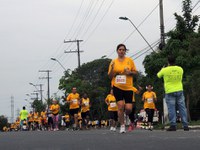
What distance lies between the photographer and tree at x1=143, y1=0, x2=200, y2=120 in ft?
106

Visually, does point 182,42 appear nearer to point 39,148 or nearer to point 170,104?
point 170,104

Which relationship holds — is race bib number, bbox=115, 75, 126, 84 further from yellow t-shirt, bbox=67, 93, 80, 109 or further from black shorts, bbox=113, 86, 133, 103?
yellow t-shirt, bbox=67, 93, 80, 109

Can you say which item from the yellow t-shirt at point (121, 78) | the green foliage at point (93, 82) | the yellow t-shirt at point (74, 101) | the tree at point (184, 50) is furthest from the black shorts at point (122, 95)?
the green foliage at point (93, 82)

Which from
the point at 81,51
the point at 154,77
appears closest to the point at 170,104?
the point at 154,77

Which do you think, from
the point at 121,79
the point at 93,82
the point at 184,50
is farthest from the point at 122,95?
the point at 93,82

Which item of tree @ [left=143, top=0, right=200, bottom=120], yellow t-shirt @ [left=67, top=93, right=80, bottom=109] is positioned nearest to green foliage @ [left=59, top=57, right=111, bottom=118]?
tree @ [left=143, top=0, right=200, bottom=120]

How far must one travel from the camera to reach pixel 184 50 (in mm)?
34281

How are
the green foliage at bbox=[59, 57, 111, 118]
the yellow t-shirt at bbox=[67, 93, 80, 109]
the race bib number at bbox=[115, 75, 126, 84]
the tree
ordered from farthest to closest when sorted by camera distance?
the green foliage at bbox=[59, 57, 111, 118] < the tree < the yellow t-shirt at bbox=[67, 93, 80, 109] < the race bib number at bbox=[115, 75, 126, 84]

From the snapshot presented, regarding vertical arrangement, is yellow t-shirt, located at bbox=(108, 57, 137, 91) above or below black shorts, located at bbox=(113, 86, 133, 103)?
above

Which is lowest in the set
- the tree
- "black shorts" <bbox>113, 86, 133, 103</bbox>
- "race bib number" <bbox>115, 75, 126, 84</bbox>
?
"black shorts" <bbox>113, 86, 133, 103</bbox>

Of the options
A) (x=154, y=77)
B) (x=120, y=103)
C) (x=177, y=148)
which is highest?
(x=154, y=77)

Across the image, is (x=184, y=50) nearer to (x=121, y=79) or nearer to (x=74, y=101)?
(x=74, y=101)

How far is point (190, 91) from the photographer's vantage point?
107ft

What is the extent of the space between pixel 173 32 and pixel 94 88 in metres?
36.9
